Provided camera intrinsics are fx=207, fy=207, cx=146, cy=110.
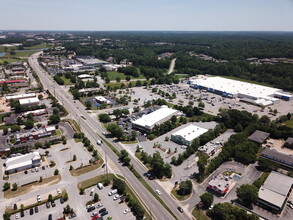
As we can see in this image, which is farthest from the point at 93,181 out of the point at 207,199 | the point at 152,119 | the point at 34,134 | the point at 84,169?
the point at 152,119

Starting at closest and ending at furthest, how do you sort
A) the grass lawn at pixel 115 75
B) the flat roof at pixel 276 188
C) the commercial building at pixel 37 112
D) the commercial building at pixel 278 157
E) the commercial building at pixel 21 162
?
the flat roof at pixel 276 188 < the commercial building at pixel 21 162 < the commercial building at pixel 278 157 < the commercial building at pixel 37 112 < the grass lawn at pixel 115 75

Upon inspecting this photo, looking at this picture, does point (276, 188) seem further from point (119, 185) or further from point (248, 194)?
point (119, 185)

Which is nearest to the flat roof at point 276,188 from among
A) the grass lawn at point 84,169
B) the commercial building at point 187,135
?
the commercial building at point 187,135

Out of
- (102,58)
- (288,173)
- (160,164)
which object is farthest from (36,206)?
(102,58)

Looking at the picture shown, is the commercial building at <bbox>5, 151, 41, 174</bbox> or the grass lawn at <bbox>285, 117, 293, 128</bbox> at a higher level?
the commercial building at <bbox>5, 151, 41, 174</bbox>

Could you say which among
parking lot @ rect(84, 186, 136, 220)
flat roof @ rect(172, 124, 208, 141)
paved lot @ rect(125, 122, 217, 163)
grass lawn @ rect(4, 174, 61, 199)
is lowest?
grass lawn @ rect(4, 174, 61, 199)

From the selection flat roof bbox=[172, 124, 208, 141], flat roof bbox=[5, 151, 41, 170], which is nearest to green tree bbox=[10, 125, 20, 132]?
flat roof bbox=[5, 151, 41, 170]

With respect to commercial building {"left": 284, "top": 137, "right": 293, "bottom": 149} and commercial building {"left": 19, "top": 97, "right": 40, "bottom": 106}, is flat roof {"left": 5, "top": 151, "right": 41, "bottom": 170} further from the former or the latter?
commercial building {"left": 284, "top": 137, "right": 293, "bottom": 149}

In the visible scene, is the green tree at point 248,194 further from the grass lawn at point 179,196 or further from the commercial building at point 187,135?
the commercial building at point 187,135
